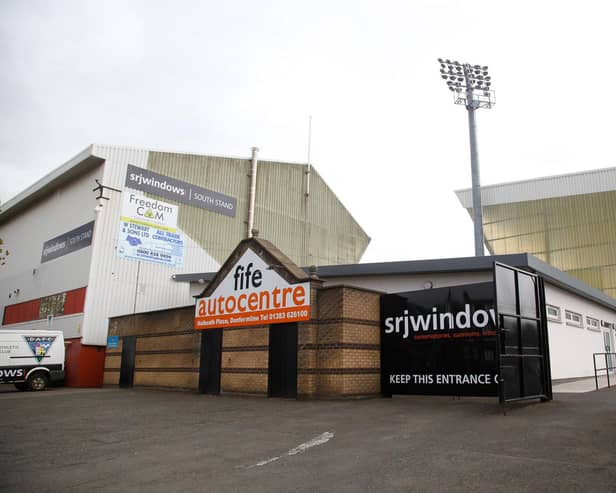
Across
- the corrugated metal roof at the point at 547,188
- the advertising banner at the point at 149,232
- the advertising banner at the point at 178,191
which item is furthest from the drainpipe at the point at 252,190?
the corrugated metal roof at the point at 547,188

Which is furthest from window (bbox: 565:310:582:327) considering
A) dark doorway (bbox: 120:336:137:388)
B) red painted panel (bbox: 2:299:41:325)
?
red painted panel (bbox: 2:299:41:325)

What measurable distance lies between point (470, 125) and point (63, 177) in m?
24.3

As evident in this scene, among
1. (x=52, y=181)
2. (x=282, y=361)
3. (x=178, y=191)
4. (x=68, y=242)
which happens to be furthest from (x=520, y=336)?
(x=52, y=181)

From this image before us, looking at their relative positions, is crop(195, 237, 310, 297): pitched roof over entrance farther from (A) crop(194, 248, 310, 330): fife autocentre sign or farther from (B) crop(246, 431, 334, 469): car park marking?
(B) crop(246, 431, 334, 469): car park marking

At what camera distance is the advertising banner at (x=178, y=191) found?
87.7ft

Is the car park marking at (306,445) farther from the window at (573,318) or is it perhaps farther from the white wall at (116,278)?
the white wall at (116,278)

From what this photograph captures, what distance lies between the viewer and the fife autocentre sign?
14680mm

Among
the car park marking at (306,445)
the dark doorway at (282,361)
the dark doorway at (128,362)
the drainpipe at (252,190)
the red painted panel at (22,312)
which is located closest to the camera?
the car park marking at (306,445)

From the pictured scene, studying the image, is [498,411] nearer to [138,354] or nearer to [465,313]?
[465,313]

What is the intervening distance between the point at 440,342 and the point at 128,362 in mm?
13890

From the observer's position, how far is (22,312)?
30.7m

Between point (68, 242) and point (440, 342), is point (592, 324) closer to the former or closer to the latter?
point (440, 342)

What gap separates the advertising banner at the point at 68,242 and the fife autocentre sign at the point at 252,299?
10.9 metres

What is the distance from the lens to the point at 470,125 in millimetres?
33406
